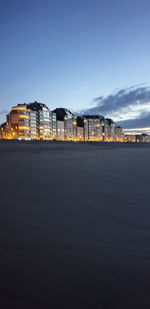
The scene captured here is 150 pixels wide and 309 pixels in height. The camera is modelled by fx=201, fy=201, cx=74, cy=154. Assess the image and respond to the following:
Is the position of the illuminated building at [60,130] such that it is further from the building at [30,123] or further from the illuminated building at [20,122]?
the illuminated building at [20,122]

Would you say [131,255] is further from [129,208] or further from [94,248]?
[129,208]

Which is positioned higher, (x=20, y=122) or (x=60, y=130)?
(x=20, y=122)

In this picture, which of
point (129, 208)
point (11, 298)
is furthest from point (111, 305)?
point (129, 208)

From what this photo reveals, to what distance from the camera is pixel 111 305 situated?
2.22 m

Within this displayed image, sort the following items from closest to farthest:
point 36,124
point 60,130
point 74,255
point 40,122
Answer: point 74,255
point 36,124
point 40,122
point 60,130

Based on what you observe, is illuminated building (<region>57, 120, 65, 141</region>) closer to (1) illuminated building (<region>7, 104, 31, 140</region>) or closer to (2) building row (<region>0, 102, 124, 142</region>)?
(2) building row (<region>0, 102, 124, 142</region>)

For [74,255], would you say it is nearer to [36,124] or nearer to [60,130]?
[36,124]

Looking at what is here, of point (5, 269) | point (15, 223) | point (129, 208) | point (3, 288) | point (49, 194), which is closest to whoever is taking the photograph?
point (3, 288)

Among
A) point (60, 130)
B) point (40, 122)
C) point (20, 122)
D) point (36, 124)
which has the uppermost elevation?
point (40, 122)

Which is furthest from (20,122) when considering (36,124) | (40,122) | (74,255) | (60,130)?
(74,255)

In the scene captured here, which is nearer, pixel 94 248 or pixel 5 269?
pixel 5 269

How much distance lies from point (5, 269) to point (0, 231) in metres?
1.48

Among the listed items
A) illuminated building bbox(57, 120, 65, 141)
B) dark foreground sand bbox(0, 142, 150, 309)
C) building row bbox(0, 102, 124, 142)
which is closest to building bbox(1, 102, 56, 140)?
building row bbox(0, 102, 124, 142)

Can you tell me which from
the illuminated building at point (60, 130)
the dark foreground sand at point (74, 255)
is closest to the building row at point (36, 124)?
the illuminated building at point (60, 130)
